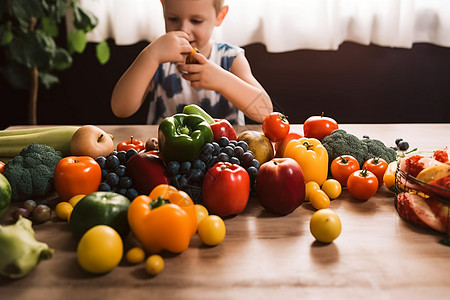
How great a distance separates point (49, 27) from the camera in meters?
2.28

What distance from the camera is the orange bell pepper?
66 cm

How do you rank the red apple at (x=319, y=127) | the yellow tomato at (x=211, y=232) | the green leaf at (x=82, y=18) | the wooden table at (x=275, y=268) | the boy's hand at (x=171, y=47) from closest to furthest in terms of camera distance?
1. the wooden table at (x=275, y=268)
2. the yellow tomato at (x=211, y=232)
3. the red apple at (x=319, y=127)
4. the boy's hand at (x=171, y=47)
5. the green leaf at (x=82, y=18)

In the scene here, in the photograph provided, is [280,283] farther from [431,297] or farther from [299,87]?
[299,87]

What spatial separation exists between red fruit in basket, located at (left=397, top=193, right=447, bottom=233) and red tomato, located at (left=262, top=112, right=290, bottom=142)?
339mm

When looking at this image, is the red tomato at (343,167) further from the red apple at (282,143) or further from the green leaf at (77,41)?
the green leaf at (77,41)

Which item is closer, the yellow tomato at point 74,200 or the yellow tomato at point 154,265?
the yellow tomato at point 154,265

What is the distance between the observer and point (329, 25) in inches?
87.9

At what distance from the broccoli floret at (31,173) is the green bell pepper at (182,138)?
0.85 ft

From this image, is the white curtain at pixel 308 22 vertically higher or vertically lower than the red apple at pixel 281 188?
higher

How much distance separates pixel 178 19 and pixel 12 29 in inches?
43.6

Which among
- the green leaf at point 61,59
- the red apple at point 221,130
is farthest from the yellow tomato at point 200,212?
the green leaf at point 61,59

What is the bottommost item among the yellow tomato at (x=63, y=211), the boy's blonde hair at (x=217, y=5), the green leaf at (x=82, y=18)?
the yellow tomato at (x=63, y=211)

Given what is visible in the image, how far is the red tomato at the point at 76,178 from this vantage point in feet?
2.82

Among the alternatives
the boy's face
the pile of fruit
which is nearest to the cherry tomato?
the pile of fruit
